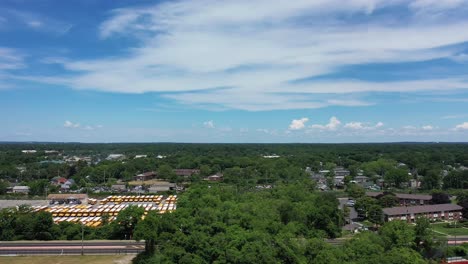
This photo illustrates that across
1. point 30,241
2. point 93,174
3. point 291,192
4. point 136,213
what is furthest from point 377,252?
point 93,174

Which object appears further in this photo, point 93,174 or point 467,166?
point 467,166

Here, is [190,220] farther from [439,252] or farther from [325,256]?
[439,252]

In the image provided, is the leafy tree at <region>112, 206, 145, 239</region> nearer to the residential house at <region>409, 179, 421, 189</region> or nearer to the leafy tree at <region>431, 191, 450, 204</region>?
the leafy tree at <region>431, 191, 450, 204</region>

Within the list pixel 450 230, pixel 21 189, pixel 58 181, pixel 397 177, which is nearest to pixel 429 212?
pixel 450 230

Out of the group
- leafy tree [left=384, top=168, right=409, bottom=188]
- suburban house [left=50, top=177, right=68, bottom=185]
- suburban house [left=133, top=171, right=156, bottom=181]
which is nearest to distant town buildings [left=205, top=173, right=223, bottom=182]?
suburban house [left=133, top=171, right=156, bottom=181]

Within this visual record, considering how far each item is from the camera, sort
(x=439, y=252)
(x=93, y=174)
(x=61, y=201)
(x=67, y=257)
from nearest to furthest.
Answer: (x=439, y=252) → (x=67, y=257) → (x=61, y=201) → (x=93, y=174)

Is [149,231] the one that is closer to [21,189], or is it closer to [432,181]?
[21,189]
